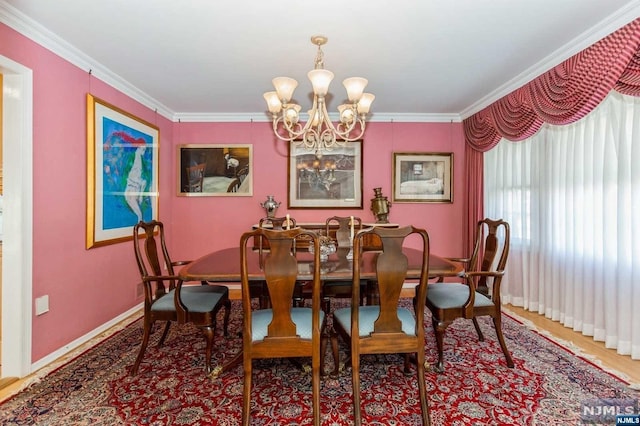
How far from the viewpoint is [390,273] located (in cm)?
177

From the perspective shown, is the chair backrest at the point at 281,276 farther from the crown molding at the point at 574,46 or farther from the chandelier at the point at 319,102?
the crown molding at the point at 574,46

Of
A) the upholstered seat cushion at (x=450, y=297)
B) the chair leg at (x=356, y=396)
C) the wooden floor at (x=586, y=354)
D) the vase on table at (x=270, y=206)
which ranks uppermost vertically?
the vase on table at (x=270, y=206)

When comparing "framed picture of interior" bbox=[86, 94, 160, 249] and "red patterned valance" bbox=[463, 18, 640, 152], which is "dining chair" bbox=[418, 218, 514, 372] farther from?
"framed picture of interior" bbox=[86, 94, 160, 249]

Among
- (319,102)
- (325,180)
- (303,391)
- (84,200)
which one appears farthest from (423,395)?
(325,180)

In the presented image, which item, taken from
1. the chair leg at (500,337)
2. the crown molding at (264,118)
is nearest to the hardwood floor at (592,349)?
the chair leg at (500,337)

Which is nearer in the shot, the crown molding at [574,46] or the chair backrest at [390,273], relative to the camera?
the chair backrest at [390,273]

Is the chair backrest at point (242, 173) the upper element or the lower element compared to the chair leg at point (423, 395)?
upper

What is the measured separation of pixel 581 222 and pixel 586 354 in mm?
1120

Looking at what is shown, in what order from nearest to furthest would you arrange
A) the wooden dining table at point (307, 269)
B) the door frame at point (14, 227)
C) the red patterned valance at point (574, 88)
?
the wooden dining table at point (307, 269) < the red patterned valance at point (574, 88) < the door frame at point (14, 227)

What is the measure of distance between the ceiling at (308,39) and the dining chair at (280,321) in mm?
1526

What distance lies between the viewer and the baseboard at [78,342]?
7.86 feet

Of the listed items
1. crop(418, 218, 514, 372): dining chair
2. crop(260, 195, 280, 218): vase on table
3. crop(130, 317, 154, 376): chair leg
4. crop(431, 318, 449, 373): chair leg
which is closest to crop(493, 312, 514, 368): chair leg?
crop(418, 218, 514, 372): dining chair

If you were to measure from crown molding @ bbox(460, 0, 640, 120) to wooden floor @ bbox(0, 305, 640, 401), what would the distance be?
2330 mm

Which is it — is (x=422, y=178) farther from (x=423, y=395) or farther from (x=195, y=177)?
(x=423, y=395)
